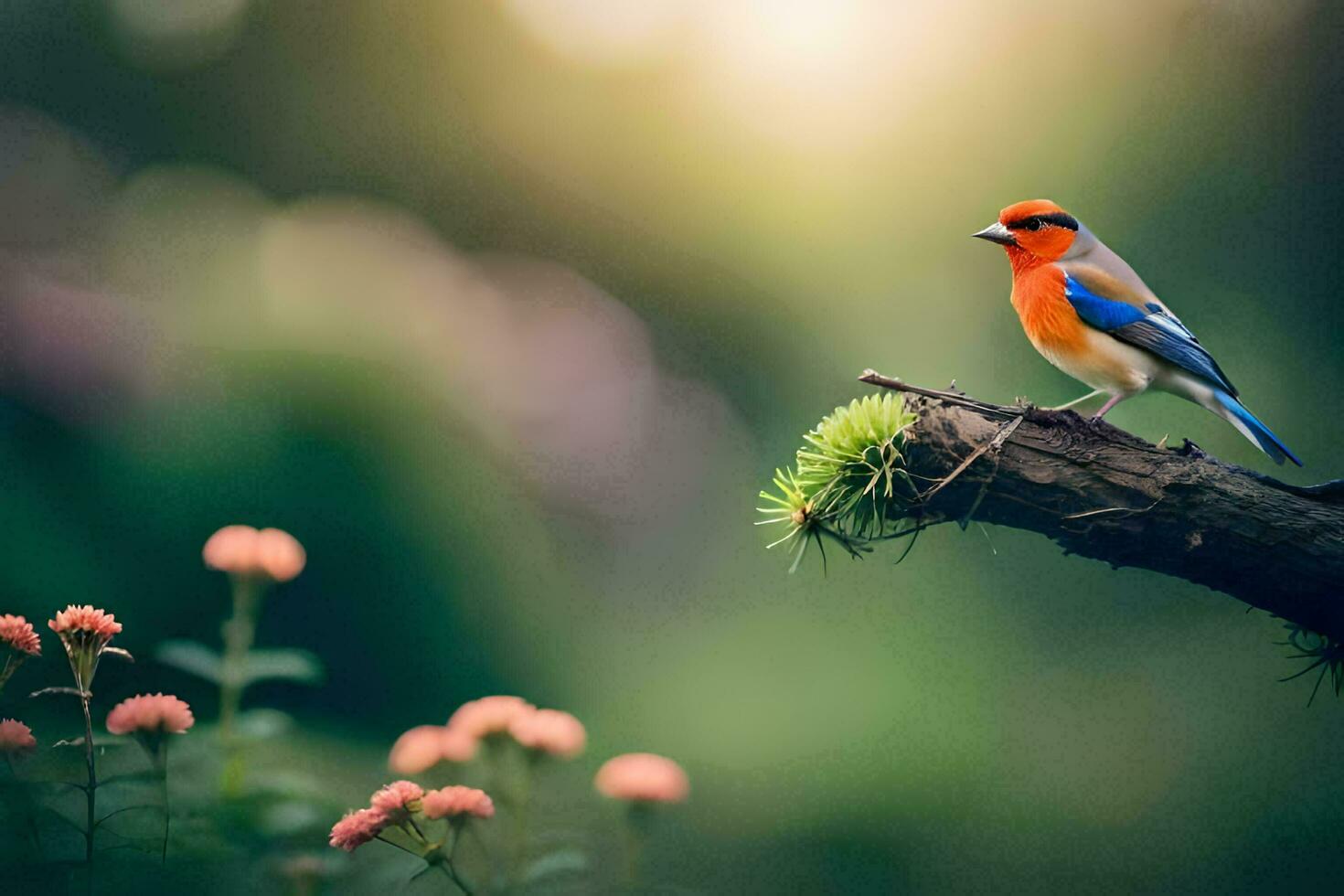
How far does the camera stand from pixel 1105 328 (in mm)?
1115

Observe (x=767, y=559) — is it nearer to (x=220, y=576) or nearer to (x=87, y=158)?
(x=220, y=576)

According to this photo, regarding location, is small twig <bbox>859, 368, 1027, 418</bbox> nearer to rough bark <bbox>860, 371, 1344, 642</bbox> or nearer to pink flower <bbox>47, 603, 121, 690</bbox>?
rough bark <bbox>860, 371, 1344, 642</bbox>

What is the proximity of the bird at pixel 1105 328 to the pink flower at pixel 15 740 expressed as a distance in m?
1.14

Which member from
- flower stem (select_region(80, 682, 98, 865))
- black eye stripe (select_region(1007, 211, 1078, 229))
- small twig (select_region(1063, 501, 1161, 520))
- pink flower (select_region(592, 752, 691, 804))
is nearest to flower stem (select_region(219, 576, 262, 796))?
flower stem (select_region(80, 682, 98, 865))

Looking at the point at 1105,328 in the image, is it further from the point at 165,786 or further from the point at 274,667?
the point at 165,786

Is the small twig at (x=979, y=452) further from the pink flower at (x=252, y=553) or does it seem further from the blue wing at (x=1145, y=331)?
the pink flower at (x=252, y=553)

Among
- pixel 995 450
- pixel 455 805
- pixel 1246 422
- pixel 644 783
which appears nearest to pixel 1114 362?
pixel 1246 422

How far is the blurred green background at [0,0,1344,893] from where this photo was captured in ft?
5.15

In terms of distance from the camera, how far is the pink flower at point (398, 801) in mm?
983

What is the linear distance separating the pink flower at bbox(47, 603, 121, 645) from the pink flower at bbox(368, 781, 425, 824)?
0.30m

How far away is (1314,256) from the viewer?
1.71 metres

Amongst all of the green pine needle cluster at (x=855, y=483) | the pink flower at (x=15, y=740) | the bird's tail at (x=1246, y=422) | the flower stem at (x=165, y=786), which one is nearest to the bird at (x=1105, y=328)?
the bird's tail at (x=1246, y=422)

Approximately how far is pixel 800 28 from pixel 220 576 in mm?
1313

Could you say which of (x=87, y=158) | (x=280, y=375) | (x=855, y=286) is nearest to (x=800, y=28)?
(x=855, y=286)
